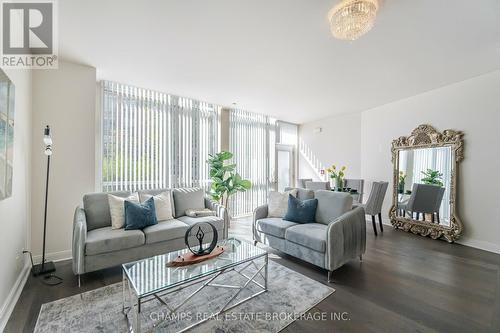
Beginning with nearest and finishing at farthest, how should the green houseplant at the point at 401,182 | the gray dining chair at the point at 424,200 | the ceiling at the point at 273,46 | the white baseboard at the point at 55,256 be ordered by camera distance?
the ceiling at the point at 273,46
the white baseboard at the point at 55,256
the gray dining chair at the point at 424,200
the green houseplant at the point at 401,182

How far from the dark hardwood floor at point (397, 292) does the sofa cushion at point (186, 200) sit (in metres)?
1.19

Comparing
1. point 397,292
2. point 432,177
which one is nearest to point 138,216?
point 397,292

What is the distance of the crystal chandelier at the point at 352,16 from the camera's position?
1.96 m

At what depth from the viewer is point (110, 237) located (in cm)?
259

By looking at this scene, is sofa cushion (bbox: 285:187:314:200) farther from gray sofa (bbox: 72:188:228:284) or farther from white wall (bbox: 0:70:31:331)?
white wall (bbox: 0:70:31:331)

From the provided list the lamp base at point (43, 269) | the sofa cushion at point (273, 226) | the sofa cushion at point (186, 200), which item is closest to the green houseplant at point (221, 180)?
the sofa cushion at point (186, 200)

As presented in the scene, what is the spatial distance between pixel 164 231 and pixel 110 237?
1.98ft

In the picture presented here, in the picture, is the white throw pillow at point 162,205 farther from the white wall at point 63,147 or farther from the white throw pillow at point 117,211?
the white wall at point 63,147

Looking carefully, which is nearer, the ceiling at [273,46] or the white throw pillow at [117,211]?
the ceiling at [273,46]

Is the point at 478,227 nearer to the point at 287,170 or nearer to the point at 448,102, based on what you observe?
the point at 448,102

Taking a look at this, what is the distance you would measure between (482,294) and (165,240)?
3617 millimetres

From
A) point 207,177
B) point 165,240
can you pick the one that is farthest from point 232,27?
point 207,177

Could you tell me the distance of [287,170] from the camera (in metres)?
6.91

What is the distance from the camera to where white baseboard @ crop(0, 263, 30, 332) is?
184cm
